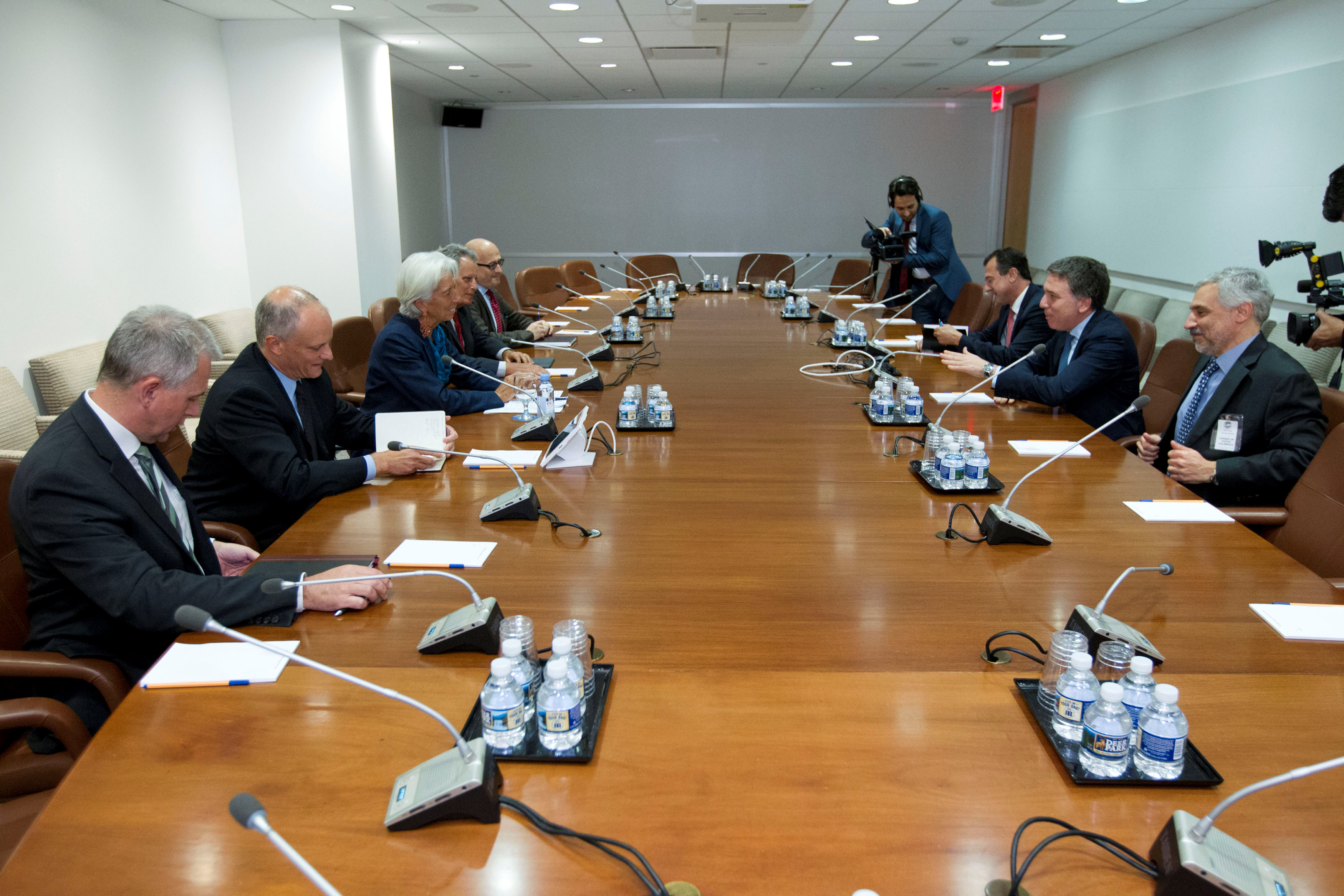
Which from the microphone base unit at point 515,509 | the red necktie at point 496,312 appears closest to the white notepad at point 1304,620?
the microphone base unit at point 515,509

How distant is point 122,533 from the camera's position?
1.66 metres

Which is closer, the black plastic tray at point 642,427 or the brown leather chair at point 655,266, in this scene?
the black plastic tray at point 642,427

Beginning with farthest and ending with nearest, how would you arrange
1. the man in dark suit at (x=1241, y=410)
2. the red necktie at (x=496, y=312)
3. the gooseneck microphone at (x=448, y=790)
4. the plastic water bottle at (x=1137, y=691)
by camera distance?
the red necktie at (x=496, y=312), the man in dark suit at (x=1241, y=410), the plastic water bottle at (x=1137, y=691), the gooseneck microphone at (x=448, y=790)

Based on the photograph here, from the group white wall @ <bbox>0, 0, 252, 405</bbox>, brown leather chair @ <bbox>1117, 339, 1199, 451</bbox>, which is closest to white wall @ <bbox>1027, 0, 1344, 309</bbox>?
brown leather chair @ <bbox>1117, 339, 1199, 451</bbox>

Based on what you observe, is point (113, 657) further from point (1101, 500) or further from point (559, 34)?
point (559, 34)

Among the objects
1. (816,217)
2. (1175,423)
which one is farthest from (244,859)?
(816,217)

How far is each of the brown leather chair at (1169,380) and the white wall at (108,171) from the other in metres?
5.12

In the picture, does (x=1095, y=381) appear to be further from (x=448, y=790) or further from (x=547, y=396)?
(x=448, y=790)

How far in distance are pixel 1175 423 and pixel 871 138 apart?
27.1 feet

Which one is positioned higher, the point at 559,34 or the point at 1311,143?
the point at 559,34

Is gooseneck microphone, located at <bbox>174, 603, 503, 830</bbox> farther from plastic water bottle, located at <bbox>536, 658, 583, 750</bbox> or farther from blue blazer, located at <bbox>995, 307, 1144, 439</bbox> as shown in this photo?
blue blazer, located at <bbox>995, 307, 1144, 439</bbox>

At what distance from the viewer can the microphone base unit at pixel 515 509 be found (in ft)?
6.85

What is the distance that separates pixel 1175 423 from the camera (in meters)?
2.99

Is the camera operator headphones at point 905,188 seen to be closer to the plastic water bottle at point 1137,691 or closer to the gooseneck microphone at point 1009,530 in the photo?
the gooseneck microphone at point 1009,530
